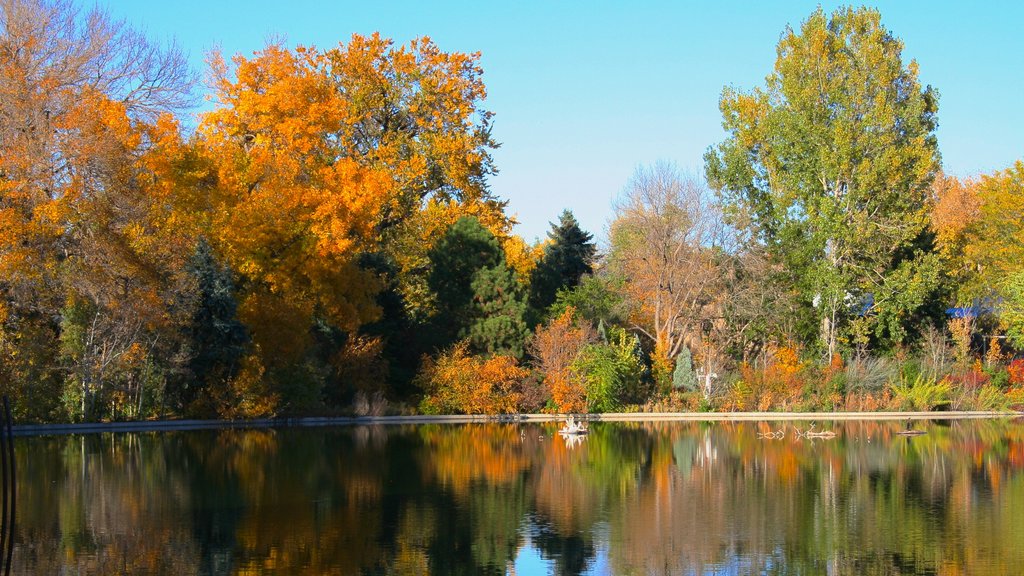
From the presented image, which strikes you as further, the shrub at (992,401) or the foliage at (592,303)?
the foliage at (592,303)

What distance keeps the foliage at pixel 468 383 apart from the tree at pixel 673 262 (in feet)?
21.4

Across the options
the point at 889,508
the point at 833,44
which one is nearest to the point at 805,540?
the point at 889,508

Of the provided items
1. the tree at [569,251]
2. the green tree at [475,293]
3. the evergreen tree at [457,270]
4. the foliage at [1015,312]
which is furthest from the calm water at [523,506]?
the tree at [569,251]

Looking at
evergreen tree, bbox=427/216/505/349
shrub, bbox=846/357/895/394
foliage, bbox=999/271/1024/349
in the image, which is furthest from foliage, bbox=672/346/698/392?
foliage, bbox=999/271/1024/349

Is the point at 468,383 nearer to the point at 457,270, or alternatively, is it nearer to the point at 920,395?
the point at 457,270

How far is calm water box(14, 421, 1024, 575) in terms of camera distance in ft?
44.8

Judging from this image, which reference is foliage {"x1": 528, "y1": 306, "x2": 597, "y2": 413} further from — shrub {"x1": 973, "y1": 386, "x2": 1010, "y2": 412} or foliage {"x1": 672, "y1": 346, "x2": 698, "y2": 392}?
shrub {"x1": 973, "y1": 386, "x2": 1010, "y2": 412}

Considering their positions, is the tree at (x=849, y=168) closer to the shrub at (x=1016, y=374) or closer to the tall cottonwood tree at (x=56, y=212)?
the shrub at (x=1016, y=374)

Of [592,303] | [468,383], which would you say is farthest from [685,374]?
[468,383]

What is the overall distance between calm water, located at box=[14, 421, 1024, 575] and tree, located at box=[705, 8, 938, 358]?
40.3ft

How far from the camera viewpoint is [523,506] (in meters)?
17.9

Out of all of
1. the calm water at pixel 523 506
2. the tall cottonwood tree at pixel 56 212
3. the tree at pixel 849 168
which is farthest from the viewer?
the tree at pixel 849 168

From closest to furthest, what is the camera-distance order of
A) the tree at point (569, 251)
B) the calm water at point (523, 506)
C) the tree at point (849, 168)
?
the calm water at point (523, 506) → the tree at point (849, 168) → the tree at point (569, 251)

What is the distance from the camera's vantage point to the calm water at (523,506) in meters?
13.6
